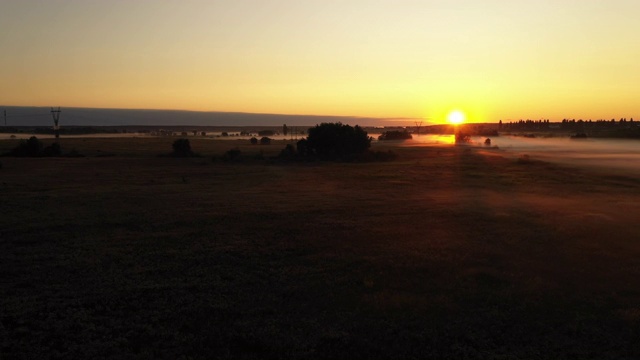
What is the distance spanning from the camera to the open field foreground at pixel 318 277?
27.5ft

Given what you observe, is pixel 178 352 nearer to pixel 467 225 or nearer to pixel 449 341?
pixel 449 341

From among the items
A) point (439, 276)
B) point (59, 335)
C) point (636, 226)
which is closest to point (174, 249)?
point (59, 335)

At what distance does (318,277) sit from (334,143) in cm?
4396

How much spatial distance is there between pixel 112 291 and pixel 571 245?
37.1 feet

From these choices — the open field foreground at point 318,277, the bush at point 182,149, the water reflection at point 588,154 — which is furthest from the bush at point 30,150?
the water reflection at point 588,154

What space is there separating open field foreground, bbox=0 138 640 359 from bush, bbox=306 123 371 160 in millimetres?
31048

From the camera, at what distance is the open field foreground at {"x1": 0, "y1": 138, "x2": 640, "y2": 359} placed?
8375 millimetres

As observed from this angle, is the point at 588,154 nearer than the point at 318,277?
No

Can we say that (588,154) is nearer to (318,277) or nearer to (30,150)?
(318,277)

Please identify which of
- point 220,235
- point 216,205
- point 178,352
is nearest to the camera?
point 178,352

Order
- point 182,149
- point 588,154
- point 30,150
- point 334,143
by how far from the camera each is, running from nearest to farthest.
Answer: point 30,150 → point 334,143 → point 182,149 → point 588,154

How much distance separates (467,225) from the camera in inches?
678

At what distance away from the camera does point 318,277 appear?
11.5 m

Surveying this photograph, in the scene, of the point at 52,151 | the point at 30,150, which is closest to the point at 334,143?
the point at 52,151
